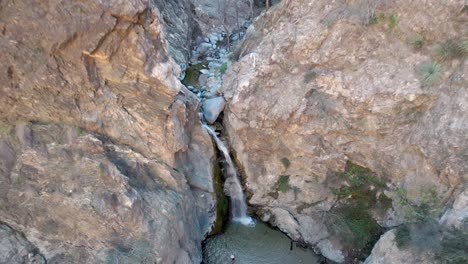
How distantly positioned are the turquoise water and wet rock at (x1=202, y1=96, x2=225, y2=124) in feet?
16.2

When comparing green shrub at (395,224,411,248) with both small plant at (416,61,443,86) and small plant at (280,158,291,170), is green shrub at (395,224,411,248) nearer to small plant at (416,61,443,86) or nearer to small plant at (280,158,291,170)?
small plant at (416,61,443,86)

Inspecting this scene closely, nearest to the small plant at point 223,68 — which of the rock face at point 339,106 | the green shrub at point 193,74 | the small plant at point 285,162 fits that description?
the green shrub at point 193,74

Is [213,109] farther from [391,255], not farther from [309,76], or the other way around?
[391,255]

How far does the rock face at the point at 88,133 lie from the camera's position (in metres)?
10.7

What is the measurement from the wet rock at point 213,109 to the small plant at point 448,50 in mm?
8814

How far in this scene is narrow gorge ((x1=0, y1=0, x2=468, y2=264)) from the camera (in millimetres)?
11234

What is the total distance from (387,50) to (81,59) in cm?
1064

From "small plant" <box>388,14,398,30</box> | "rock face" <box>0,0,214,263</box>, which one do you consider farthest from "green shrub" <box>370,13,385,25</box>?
"rock face" <box>0,0,214,263</box>

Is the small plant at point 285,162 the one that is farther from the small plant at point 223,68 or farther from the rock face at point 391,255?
the small plant at point 223,68

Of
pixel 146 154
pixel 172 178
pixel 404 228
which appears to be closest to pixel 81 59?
pixel 146 154

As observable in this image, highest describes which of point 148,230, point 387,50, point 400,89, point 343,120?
point 387,50

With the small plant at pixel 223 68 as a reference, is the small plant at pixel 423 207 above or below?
below

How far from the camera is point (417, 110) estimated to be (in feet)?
43.9

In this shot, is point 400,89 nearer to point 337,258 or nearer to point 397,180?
point 397,180
